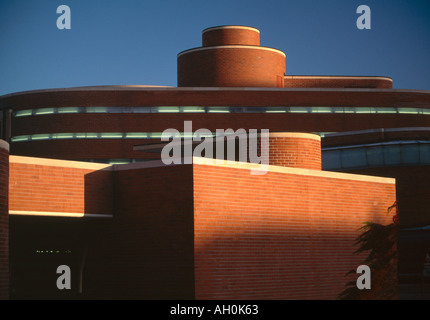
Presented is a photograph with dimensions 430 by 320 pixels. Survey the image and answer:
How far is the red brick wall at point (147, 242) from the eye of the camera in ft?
67.9

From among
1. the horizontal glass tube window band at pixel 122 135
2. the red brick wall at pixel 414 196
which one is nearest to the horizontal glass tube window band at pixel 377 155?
the red brick wall at pixel 414 196

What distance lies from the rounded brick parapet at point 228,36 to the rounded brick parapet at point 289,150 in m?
39.7

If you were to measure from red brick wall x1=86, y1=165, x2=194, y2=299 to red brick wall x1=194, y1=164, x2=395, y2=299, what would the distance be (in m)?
0.44

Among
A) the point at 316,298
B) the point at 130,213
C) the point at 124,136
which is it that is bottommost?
the point at 316,298

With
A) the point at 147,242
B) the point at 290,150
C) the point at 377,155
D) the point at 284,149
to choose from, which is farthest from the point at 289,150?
the point at 377,155

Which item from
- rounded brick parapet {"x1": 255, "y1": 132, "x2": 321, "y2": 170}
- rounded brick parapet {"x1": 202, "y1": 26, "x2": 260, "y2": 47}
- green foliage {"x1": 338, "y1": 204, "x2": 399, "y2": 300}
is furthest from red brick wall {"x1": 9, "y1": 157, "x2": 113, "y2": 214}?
rounded brick parapet {"x1": 202, "y1": 26, "x2": 260, "y2": 47}

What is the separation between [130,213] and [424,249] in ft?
76.3

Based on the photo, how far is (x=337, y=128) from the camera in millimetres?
60906

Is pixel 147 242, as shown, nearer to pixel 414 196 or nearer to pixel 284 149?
pixel 284 149

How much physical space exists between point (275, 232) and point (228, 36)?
4489 cm

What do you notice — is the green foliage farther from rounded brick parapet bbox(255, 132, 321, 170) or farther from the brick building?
rounded brick parapet bbox(255, 132, 321, 170)

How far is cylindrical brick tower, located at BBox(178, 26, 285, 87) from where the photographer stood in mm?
64062

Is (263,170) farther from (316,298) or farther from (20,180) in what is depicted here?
(20,180)

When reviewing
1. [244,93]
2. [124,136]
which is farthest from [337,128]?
[124,136]
